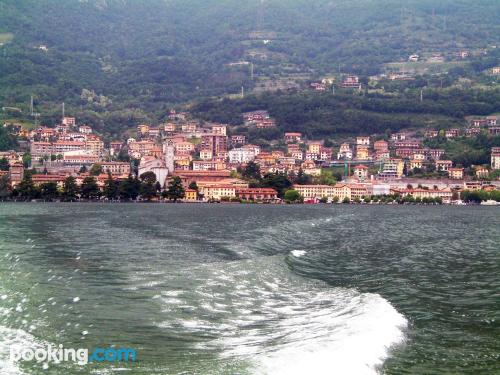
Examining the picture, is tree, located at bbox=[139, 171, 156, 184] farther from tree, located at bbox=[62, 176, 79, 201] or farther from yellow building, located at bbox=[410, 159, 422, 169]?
yellow building, located at bbox=[410, 159, 422, 169]

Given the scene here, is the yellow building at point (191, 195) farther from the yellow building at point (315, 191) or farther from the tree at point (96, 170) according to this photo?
the tree at point (96, 170)

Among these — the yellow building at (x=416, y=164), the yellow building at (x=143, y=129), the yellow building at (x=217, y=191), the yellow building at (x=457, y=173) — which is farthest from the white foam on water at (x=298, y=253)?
the yellow building at (x=143, y=129)

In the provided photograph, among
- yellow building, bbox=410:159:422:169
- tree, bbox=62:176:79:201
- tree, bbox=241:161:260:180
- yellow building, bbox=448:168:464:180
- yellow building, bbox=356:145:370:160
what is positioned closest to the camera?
tree, bbox=62:176:79:201

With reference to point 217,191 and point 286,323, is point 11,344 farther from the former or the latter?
point 217,191

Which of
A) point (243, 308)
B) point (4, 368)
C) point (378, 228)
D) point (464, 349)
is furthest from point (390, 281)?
point (378, 228)

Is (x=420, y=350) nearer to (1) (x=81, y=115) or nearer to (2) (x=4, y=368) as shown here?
(2) (x=4, y=368)

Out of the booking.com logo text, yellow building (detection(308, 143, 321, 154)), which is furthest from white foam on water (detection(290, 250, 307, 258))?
yellow building (detection(308, 143, 321, 154))
